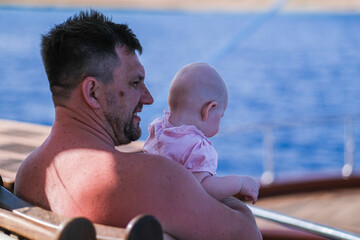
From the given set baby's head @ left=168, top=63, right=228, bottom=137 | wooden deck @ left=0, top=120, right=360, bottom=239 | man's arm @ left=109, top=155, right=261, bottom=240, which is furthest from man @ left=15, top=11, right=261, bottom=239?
wooden deck @ left=0, top=120, right=360, bottom=239

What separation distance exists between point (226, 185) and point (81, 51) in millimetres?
395

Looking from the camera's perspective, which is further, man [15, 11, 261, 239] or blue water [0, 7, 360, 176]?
blue water [0, 7, 360, 176]

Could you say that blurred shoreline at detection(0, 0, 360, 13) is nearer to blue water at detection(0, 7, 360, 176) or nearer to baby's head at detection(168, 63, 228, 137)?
blue water at detection(0, 7, 360, 176)

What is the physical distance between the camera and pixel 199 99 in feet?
4.35

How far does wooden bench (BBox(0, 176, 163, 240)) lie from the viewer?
82 centimetres

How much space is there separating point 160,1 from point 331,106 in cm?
2470

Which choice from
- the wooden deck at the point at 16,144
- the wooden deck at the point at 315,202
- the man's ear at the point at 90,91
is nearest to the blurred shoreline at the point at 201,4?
the wooden deck at the point at 315,202

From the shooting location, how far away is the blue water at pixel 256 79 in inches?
466

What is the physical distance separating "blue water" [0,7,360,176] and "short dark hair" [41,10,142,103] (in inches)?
6.9

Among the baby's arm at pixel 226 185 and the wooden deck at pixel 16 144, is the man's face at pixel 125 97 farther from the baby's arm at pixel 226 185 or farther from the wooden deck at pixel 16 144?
the wooden deck at pixel 16 144

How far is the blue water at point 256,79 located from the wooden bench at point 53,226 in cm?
44

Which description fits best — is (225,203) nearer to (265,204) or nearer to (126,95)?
(126,95)

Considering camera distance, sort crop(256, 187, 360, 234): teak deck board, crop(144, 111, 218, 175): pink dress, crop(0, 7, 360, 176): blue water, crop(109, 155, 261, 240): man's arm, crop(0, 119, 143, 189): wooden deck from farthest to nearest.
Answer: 1. crop(0, 7, 360, 176): blue water
2. crop(256, 187, 360, 234): teak deck board
3. crop(0, 119, 143, 189): wooden deck
4. crop(144, 111, 218, 175): pink dress
5. crop(109, 155, 261, 240): man's arm

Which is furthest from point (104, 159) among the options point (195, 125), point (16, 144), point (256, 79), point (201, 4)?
point (201, 4)
